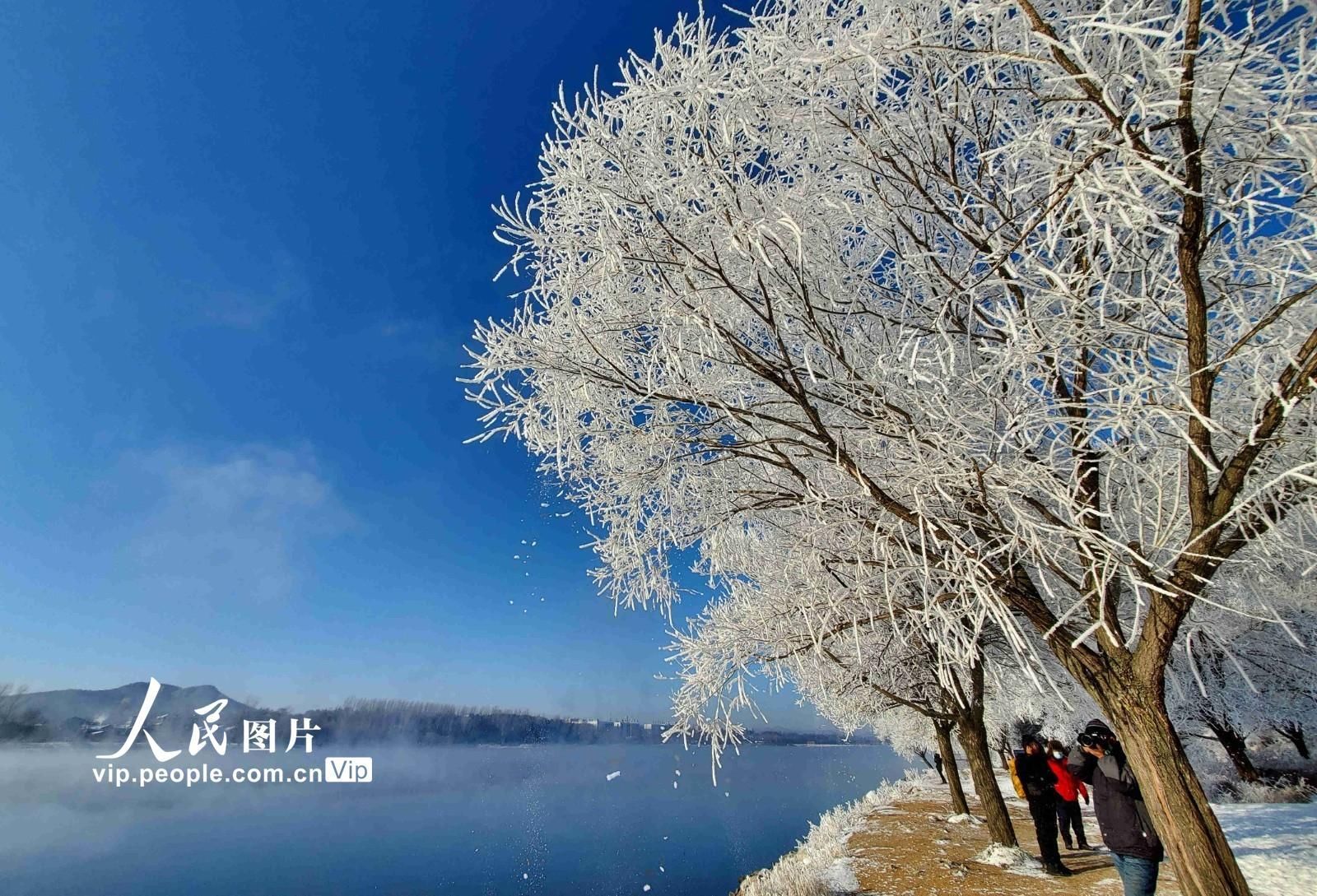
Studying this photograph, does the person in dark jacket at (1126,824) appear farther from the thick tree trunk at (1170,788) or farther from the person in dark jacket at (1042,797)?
the person in dark jacket at (1042,797)

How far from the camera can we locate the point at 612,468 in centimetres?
482

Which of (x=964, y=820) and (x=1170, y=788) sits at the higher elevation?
(x=1170, y=788)

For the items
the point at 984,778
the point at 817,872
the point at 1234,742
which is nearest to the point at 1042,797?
the point at 984,778

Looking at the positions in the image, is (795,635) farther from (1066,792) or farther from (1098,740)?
(1066,792)

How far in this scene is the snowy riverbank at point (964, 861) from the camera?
766 cm

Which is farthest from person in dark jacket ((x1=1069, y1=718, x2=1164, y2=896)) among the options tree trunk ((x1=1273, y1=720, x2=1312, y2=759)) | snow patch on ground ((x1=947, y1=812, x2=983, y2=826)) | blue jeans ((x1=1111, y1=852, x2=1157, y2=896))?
tree trunk ((x1=1273, y1=720, x2=1312, y2=759))

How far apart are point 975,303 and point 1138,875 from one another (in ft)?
16.5

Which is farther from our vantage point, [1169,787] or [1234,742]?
[1234,742]

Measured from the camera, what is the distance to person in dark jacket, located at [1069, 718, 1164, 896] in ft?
16.2

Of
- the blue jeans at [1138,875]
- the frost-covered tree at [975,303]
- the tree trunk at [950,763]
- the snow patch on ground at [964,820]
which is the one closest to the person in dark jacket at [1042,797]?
the tree trunk at [950,763]

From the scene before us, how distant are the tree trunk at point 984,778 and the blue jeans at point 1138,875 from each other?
465cm

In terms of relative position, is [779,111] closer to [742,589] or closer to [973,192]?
[973,192]

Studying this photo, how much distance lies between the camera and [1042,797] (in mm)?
8906

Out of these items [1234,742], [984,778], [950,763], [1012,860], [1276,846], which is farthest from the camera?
[1234,742]
